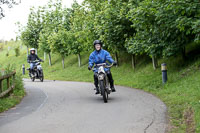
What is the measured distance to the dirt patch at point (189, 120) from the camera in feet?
16.6

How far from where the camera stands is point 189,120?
227 inches

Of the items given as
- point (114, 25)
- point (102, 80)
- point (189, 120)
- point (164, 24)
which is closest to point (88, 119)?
point (189, 120)

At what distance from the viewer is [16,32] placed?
1847 inches

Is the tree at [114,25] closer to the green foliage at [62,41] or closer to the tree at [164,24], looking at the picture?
the tree at [164,24]

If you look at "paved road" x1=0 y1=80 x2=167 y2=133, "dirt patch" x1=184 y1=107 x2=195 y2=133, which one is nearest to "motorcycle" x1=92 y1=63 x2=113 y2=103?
"paved road" x1=0 y1=80 x2=167 y2=133

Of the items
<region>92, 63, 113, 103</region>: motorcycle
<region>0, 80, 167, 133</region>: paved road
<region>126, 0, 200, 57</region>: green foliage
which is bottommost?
<region>0, 80, 167, 133</region>: paved road

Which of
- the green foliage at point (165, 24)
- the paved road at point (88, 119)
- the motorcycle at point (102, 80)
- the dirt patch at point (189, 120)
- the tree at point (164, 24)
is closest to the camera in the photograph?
the dirt patch at point (189, 120)

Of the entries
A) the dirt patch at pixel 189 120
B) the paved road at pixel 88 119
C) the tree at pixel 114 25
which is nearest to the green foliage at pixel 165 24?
the tree at pixel 114 25

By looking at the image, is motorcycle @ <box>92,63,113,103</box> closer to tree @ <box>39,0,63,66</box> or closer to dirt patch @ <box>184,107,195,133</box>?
dirt patch @ <box>184,107,195,133</box>

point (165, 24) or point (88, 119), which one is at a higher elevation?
point (165, 24)

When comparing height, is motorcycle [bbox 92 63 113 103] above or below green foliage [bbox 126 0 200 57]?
below

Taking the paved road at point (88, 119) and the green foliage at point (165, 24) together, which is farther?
the green foliage at point (165, 24)

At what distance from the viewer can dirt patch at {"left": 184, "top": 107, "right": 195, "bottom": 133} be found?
16.6 ft

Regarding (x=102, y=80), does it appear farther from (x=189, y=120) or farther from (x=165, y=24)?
(x=165, y=24)
